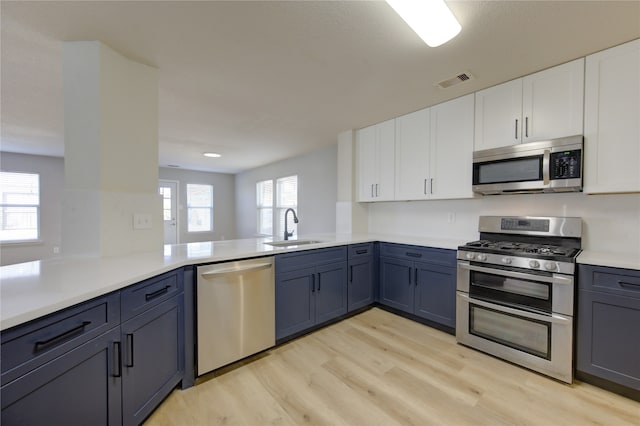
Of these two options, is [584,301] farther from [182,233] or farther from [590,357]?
[182,233]

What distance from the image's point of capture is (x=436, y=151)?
2844 millimetres

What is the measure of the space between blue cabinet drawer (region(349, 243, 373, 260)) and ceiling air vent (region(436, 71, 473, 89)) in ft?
5.77

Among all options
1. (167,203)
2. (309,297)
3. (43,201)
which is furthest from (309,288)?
(43,201)

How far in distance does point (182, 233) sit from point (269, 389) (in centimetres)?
644

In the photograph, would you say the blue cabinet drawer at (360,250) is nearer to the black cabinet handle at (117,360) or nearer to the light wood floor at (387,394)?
the light wood floor at (387,394)

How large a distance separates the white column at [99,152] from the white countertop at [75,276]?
16cm

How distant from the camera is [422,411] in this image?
1.59 meters

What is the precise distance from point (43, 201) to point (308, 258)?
6.33 m

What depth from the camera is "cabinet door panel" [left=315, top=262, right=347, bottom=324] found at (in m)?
2.58

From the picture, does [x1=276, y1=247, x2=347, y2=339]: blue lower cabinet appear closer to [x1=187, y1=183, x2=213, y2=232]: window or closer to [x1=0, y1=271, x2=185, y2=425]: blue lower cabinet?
[x1=0, y1=271, x2=185, y2=425]: blue lower cabinet

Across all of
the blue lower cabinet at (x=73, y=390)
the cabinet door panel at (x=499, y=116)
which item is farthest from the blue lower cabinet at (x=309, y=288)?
the cabinet door panel at (x=499, y=116)

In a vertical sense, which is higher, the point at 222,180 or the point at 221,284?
the point at 222,180

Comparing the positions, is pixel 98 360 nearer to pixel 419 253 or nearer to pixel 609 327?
pixel 419 253

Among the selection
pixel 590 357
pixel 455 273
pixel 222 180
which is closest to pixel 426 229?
pixel 455 273
